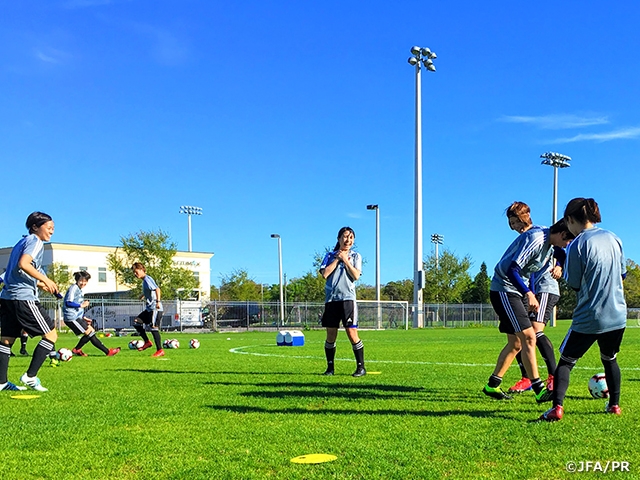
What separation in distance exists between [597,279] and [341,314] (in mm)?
4460

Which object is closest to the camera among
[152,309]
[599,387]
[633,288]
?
[599,387]

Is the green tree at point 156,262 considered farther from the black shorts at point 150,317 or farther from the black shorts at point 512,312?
the black shorts at point 512,312

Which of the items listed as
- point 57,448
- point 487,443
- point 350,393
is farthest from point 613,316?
point 57,448

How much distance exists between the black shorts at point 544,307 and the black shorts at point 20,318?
5.91 metres

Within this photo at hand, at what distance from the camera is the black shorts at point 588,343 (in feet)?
17.5

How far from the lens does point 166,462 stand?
4137 millimetres

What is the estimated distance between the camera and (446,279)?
58250mm

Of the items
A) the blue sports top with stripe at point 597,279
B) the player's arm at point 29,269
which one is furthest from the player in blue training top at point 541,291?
the player's arm at point 29,269

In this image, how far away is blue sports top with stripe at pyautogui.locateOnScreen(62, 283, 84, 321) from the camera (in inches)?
558

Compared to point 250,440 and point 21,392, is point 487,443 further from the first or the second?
point 21,392

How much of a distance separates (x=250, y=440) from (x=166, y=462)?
750mm

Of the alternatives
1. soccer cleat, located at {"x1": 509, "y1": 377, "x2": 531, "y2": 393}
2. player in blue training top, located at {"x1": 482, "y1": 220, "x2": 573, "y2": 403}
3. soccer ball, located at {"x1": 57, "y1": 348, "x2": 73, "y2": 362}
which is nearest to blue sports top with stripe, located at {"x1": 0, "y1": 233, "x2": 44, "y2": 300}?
soccer ball, located at {"x1": 57, "y1": 348, "x2": 73, "y2": 362}

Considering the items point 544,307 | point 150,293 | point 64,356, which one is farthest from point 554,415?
point 150,293

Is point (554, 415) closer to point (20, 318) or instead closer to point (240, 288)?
point (20, 318)
